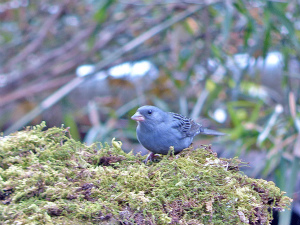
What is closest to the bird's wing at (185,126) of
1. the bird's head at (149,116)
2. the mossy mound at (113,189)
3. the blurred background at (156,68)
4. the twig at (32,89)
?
the bird's head at (149,116)

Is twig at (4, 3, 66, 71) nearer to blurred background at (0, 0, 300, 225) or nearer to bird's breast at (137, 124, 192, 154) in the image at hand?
blurred background at (0, 0, 300, 225)

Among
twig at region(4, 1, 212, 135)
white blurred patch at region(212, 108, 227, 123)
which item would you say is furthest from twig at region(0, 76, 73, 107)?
white blurred patch at region(212, 108, 227, 123)

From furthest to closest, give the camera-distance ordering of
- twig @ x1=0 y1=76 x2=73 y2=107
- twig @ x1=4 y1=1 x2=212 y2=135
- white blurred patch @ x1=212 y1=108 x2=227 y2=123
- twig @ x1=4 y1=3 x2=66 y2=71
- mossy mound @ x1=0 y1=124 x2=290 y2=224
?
1. twig @ x1=4 y1=3 x2=66 y2=71
2. twig @ x1=0 y1=76 x2=73 y2=107
3. white blurred patch @ x1=212 y1=108 x2=227 y2=123
4. twig @ x1=4 y1=1 x2=212 y2=135
5. mossy mound @ x1=0 y1=124 x2=290 y2=224

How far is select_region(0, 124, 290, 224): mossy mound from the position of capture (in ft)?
5.53

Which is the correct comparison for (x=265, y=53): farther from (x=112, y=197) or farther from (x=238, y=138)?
(x=112, y=197)

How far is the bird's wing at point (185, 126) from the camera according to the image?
3.03 m

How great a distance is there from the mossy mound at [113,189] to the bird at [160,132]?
1.60 feet

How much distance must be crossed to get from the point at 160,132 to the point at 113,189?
103 centimetres

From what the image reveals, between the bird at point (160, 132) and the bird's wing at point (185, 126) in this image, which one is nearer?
the bird at point (160, 132)

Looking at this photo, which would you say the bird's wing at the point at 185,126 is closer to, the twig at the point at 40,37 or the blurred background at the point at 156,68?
the blurred background at the point at 156,68

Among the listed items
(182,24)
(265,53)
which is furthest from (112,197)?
(182,24)

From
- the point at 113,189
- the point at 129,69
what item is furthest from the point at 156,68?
the point at 113,189

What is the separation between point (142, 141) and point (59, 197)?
1.15m

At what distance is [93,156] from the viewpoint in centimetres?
228
